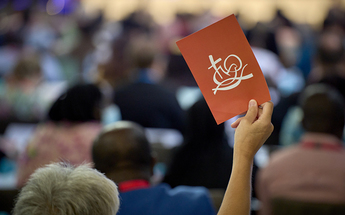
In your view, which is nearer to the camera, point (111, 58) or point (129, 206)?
point (129, 206)

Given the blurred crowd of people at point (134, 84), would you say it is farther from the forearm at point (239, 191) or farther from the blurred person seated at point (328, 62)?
the forearm at point (239, 191)

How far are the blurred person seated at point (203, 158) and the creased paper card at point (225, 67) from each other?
1.23 metres

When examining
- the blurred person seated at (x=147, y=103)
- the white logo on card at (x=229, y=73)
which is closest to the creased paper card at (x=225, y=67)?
the white logo on card at (x=229, y=73)

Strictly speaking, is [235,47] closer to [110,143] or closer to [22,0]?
[110,143]

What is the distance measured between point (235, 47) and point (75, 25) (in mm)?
5702

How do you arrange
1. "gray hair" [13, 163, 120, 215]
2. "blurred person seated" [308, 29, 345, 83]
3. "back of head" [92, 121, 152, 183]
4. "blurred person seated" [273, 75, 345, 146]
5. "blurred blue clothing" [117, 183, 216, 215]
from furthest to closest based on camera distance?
"blurred person seated" [308, 29, 345, 83] → "blurred person seated" [273, 75, 345, 146] → "back of head" [92, 121, 152, 183] → "blurred blue clothing" [117, 183, 216, 215] → "gray hair" [13, 163, 120, 215]

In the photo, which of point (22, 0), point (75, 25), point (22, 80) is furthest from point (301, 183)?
point (22, 0)

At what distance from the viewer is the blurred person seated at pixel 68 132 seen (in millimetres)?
2193

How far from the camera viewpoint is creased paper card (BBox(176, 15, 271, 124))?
98 cm

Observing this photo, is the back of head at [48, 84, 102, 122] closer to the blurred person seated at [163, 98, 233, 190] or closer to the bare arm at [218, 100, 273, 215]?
the blurred person seated at [163, 98, 233, 190]

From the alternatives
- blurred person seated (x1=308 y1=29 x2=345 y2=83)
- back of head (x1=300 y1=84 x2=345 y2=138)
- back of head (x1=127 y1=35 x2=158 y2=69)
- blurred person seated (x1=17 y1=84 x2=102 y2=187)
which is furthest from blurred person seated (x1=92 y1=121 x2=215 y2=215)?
blurred person seated (x1=308 y1=29 x2=345 y2=83)

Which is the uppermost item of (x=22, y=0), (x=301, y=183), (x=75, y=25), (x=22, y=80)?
(x=22, y=0)

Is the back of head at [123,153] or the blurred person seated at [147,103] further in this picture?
the blurred person seated at [147,103]

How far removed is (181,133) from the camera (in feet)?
10.2
